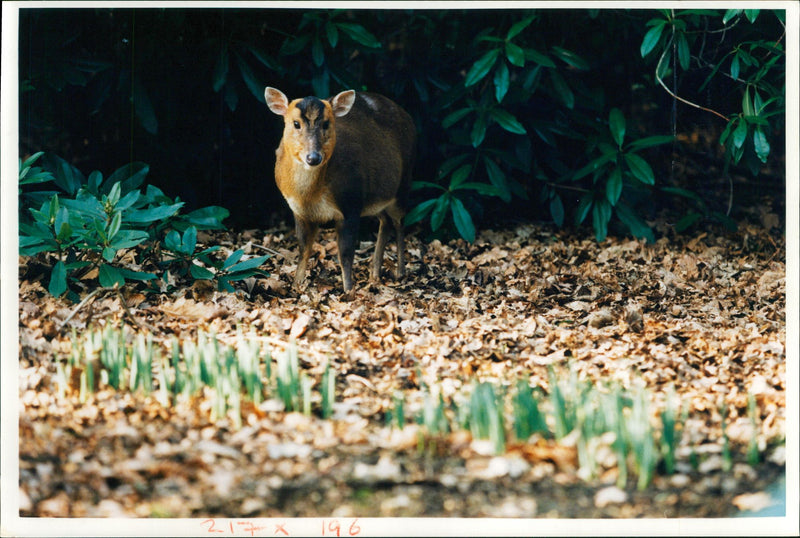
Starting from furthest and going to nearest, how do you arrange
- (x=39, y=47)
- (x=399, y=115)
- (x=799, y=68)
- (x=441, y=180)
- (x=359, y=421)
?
(x=441, y=180)
(x=399, y=115)
(x=39, y=47)
(x=799, y=68)
(x=359, y=421)

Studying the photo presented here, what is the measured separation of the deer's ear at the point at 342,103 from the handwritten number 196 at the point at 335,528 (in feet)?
8.27

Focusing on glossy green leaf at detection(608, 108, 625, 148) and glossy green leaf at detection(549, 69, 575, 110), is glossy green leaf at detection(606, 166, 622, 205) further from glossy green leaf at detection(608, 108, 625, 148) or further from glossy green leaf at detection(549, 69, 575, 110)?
glossy green leaf at detection(549, 69, 575, 110)

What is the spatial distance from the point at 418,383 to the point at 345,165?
180cm

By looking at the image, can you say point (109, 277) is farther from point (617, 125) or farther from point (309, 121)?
point (617, 125)

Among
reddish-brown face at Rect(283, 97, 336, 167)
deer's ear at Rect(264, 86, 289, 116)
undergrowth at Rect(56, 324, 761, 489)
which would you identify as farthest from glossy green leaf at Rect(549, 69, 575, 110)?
undergrowth at Rect(56, 324, 761, 489)

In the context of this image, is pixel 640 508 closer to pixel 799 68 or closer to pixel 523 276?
pixel 799 68

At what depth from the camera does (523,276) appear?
20.0 feet

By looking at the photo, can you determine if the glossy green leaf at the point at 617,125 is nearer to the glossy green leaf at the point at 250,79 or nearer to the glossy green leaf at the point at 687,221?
the glossy green leaf at the point at 687,221

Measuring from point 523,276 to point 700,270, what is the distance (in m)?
1.23

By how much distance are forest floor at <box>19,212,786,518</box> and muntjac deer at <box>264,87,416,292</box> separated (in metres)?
0.32

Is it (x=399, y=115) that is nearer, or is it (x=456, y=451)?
(x=456, y=451)

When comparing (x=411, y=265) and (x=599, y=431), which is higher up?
(x=411, y=265)

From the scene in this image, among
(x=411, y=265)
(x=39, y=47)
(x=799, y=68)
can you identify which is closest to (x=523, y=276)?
(x=411, y=265)

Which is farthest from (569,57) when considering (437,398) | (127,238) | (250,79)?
(127,238)
